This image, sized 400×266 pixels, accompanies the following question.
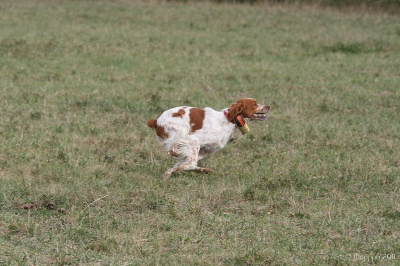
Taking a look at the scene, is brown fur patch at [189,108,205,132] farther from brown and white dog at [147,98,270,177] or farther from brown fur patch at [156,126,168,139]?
brown fur patch at [156,126,168,139]

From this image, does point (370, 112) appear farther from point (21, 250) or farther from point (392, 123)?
point (21, 250)

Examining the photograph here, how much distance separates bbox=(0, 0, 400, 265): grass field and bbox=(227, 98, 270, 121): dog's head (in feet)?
1.89

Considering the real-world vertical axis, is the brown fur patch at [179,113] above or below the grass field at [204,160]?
above

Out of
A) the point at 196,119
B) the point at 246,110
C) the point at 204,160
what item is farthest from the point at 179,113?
the point at 204,160

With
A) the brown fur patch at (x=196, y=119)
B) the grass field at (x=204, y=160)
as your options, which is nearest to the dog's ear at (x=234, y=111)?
the brown fur patch at (x=196, y=119)

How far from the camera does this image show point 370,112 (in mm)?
11406

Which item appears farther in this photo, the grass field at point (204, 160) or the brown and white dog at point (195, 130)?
the brown and white dog at point (195, 130)

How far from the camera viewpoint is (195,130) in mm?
7730

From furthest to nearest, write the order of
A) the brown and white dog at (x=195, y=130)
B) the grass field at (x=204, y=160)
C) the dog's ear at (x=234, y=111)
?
the dog's ear at (x=234, y=111)
the brown and white dog at (x=195, y=130)
the grass field at (x=204, y=160)

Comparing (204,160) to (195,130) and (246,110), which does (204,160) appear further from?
(246,110)

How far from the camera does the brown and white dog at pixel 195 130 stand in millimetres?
7637

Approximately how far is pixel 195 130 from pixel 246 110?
579 millimetres

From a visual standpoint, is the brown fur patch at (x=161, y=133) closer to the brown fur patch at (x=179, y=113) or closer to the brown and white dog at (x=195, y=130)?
the brown and white dog at (x=195, y=130)

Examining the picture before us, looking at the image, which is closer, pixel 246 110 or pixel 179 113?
pixel 179 113
